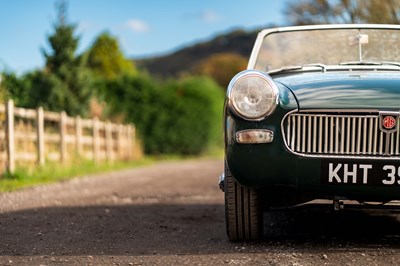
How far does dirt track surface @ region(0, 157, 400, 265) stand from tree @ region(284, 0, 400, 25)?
7.58 m

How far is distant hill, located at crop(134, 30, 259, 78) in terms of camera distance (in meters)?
102

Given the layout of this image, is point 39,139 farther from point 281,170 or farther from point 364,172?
point 364,172

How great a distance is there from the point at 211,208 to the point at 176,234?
1857mm

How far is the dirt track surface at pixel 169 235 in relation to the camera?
12.2ft

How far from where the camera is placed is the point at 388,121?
12.4 ft

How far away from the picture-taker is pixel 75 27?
19375 mm

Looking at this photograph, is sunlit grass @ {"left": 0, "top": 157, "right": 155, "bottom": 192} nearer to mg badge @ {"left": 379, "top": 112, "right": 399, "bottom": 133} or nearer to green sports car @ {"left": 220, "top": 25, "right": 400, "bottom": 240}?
green sports car @ {"left": 220, "top": 25, "right": 400, "bottom": 240}

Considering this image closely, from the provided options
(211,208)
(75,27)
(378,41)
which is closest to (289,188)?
(378,41)

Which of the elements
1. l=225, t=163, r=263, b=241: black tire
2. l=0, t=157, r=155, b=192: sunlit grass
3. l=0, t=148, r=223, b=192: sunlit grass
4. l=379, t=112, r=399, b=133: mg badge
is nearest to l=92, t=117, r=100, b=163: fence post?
l=0, t=148, r=223, b=192: sunlit grass

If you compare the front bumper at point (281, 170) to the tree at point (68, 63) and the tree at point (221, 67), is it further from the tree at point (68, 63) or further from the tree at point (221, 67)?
the tree at point (221, 67)

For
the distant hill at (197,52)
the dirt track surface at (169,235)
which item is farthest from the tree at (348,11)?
the distant hill at (197,52)

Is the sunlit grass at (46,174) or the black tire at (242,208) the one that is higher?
the black tire at (242,208)

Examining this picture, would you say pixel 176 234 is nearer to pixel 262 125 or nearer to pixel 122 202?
pixel 262 125

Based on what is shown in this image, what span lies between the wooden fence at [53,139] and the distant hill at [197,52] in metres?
80.1
